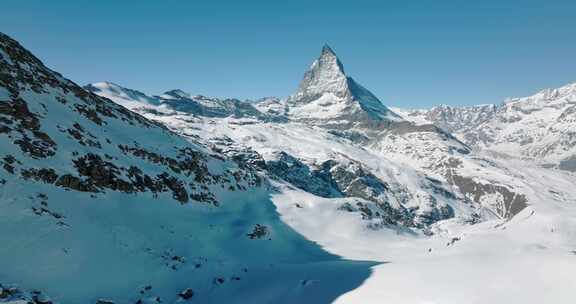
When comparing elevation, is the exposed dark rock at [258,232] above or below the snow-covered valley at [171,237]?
below

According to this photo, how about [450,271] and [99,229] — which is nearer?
[450,271]

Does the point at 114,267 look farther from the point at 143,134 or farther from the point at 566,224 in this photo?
the point at 566,224

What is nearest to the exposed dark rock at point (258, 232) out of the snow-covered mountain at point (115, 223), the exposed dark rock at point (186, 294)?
the snow-covered mountain at point (115, 223)

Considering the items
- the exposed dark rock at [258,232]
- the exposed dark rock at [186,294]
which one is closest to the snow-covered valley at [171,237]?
the exposed dark rock at [186,294]

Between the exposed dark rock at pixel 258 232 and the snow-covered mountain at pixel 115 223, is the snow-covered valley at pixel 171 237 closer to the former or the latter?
the snow-covered mountain at pixel 115 223

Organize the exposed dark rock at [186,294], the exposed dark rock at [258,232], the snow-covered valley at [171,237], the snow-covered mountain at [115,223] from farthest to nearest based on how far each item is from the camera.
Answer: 1. the exposed dark rock at [258,232]
2. the exposed dark rock at [186,294]
3. the snow-covered mountain at [115,223]
4. the snow-covered valley at [171,237]

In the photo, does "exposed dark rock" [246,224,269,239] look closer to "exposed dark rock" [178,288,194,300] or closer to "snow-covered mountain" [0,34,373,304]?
"snow-covered mountain" [0,34,373,304]

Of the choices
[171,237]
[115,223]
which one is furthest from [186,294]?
[171,237]

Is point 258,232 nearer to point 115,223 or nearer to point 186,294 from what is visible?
point 115,223

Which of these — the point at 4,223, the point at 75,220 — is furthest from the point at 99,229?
the point at 4,223

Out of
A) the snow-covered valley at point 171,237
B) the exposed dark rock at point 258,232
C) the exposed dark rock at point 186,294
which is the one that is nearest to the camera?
the snow-covered valley at point 171,237

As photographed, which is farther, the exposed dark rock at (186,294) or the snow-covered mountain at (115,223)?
the exposed dark rock at (186,294)
